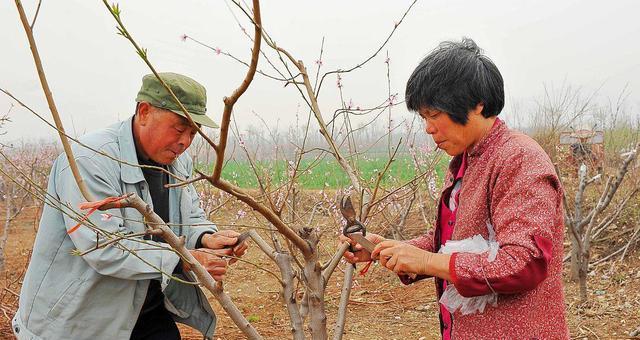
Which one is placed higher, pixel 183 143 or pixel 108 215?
pixel 183 143

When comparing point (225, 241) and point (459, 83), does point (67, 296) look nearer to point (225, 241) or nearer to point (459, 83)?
point (225, 241)

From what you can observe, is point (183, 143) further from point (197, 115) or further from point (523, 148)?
point (523, 148)

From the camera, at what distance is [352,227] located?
5.76 feet

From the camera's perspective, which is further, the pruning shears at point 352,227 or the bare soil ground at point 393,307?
the bare soil ground at point 393,307

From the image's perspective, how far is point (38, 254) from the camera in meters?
1.92

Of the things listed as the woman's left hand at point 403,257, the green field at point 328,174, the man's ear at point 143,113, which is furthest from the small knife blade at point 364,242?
the green field at point 328,174

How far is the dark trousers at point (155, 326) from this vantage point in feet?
7.23

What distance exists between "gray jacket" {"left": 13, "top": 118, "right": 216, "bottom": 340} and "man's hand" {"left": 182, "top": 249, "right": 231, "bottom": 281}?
4.0 inches

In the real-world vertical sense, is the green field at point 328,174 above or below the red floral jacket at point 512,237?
below

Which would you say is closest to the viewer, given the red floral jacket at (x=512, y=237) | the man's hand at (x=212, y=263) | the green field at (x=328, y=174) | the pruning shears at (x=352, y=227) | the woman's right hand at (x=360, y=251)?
the red floral jacket at (x=512, y=237)

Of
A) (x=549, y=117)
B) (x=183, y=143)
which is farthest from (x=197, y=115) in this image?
(x=549, y=117)

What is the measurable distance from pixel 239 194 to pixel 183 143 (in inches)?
29.1

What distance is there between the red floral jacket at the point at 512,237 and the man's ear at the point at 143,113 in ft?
3.80

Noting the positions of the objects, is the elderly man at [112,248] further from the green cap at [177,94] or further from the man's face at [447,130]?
the man's face at [447,130]
